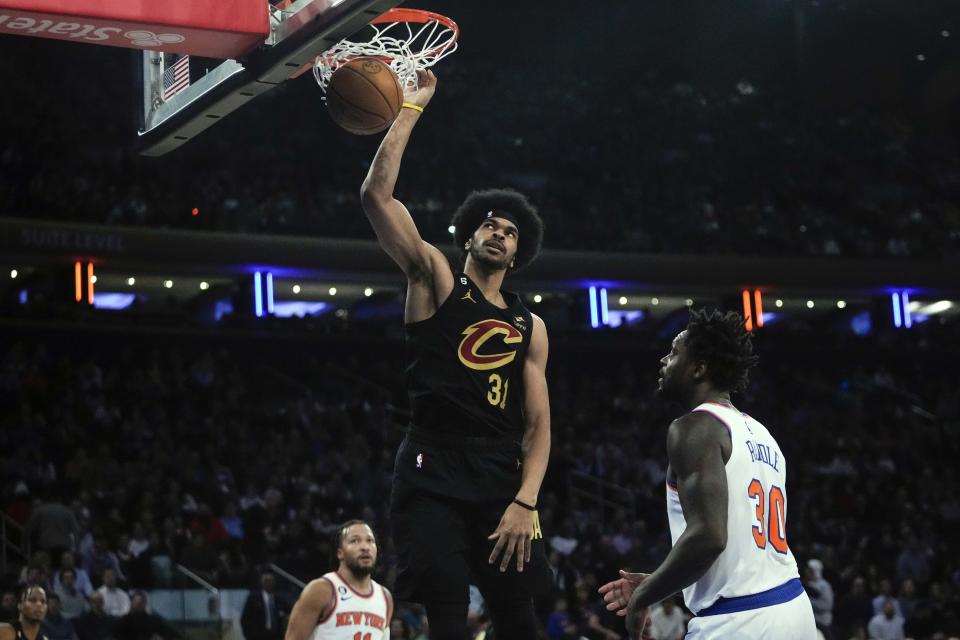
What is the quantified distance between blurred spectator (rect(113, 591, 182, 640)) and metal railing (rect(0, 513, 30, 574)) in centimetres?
228

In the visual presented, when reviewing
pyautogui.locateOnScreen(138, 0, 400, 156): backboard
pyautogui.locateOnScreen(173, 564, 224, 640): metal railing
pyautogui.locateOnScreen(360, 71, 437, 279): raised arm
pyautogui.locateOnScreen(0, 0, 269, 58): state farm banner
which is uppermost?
pyautogui.locateOnScreen(0, 0, 269, 58): state farm banner

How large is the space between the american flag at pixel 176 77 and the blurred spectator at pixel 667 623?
878 centimetres

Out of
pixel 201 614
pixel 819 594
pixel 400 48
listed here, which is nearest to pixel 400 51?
pixel 400 48

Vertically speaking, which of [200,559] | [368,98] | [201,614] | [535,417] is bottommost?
[201,614]

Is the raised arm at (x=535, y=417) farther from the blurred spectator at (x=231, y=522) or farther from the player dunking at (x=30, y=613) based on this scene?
the blurred spectator at (x=231, y=522)

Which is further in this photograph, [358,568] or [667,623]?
[667,623]

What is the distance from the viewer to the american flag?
251 inches

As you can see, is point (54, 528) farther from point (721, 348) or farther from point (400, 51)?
point (721, 348)

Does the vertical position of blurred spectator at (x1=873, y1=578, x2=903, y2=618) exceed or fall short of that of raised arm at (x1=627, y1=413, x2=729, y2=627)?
it falls short

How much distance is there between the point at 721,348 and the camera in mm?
4191

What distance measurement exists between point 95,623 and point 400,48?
736 cm

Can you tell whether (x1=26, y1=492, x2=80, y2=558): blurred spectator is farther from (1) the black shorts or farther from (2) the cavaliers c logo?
(2) the cavaliers c logo

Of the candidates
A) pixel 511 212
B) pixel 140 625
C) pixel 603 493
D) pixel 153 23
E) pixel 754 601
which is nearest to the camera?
pixel 754 601

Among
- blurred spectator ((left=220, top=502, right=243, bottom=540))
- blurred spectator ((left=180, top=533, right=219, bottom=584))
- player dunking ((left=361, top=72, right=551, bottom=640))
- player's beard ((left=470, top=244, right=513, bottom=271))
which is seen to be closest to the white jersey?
player dunking ((left=361, top=72, right=551, bottom=640))
